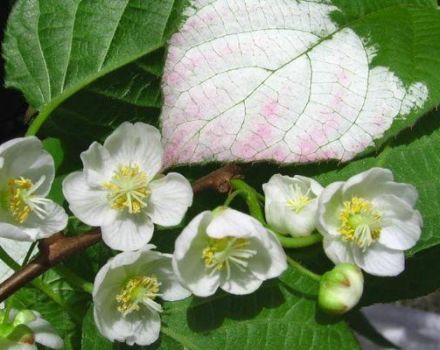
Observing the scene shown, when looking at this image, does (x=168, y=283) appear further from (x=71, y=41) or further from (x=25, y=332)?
(x=71, y=41)

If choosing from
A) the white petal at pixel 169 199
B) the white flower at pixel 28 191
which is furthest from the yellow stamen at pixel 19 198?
the white petal at pixel 169 199

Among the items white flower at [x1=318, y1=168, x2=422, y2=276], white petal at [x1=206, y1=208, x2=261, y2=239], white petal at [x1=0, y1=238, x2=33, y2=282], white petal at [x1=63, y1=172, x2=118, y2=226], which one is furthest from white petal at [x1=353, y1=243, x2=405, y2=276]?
white petal at [x1=0, y1=238, x2=33, y2=282]

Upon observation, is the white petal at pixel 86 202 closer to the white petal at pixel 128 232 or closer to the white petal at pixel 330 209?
the white petal at pixel 128 232

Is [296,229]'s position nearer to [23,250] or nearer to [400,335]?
[23,250]

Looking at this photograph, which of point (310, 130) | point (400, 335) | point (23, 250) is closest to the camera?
point (310, 130)

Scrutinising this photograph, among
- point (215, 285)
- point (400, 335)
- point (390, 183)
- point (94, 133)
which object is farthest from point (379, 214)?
point (400, 335)

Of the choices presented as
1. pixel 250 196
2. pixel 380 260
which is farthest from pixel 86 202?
pixel 380 260

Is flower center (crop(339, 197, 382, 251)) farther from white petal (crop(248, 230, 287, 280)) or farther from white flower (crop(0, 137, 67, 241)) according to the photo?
white flower (crop(0, 137, 67, 241))
